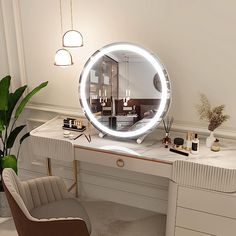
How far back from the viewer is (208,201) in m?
1.95

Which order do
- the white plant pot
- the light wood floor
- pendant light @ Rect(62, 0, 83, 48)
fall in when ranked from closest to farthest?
pendant light @ Rect(62, 0, 83, 48) < the light wood floor < the white plant pot

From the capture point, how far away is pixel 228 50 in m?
2.09

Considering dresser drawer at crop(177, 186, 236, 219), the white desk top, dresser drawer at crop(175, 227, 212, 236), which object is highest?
the white desk top

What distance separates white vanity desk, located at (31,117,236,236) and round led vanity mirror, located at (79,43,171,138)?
134mm

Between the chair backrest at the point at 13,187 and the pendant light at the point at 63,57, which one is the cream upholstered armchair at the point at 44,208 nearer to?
the chair backrest at the point at 13,187

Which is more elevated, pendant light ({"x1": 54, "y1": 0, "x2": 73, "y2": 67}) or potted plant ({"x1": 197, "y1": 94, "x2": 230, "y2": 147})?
pendant light ({"x1": 54, "y1": 0, "x2": 73, "y2": 67})

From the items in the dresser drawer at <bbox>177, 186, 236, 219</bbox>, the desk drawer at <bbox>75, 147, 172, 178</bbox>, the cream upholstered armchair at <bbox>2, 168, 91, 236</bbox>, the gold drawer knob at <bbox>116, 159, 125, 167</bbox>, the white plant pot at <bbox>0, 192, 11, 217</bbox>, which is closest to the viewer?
the cream upholstered armchair at <bbox>2, 168, 91, 236</bbox>

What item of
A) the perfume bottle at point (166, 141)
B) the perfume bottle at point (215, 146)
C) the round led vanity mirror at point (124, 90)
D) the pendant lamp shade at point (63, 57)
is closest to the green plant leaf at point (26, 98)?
the pendant lamp shade at point (63, 57)

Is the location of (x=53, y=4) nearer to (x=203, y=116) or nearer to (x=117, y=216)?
(x=203, y=116)

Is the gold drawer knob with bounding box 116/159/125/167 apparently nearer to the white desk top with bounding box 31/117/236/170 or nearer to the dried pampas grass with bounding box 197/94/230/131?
the white desk top with bounding box 31/117/236/170

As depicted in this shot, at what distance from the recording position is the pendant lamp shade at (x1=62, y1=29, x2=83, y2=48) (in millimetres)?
2268

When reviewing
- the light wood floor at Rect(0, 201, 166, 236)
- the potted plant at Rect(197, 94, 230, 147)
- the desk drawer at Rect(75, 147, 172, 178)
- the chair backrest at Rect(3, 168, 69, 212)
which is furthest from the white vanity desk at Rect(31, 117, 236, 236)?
the light wood floor at Rect(0, 201, 166, 236)

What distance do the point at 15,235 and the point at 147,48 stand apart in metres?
1.73

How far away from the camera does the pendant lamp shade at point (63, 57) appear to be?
7.63ft
